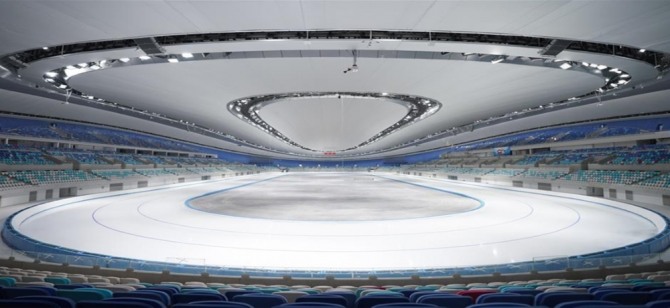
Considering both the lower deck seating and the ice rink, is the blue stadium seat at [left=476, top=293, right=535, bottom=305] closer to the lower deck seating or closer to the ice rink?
the ice rink

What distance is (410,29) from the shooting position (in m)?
8.35

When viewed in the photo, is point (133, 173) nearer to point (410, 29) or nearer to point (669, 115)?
point (410, 29)

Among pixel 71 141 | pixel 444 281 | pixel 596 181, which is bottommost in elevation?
pixel 444 281

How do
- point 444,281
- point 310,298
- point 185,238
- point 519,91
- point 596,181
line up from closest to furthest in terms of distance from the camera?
point 310,298 → point 444,281 → point 185,238 → point 519,91 → point 596,181

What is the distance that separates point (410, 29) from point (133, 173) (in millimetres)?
28195

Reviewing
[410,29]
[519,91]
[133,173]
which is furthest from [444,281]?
[133,173]

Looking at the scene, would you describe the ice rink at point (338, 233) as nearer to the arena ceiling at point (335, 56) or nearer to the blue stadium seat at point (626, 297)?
the blue stadium seat at point (626, 297)

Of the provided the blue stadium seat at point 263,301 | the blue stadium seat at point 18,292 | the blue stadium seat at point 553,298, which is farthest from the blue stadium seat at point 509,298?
the blue stadium seat at point 18,292

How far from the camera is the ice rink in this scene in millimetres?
7484

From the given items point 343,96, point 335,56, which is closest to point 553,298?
point 335,56

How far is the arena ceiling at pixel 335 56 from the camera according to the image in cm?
730

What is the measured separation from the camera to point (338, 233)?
10.0 metres

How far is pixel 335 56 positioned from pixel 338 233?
20.1 ft

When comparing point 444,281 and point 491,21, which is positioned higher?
point 491,21
